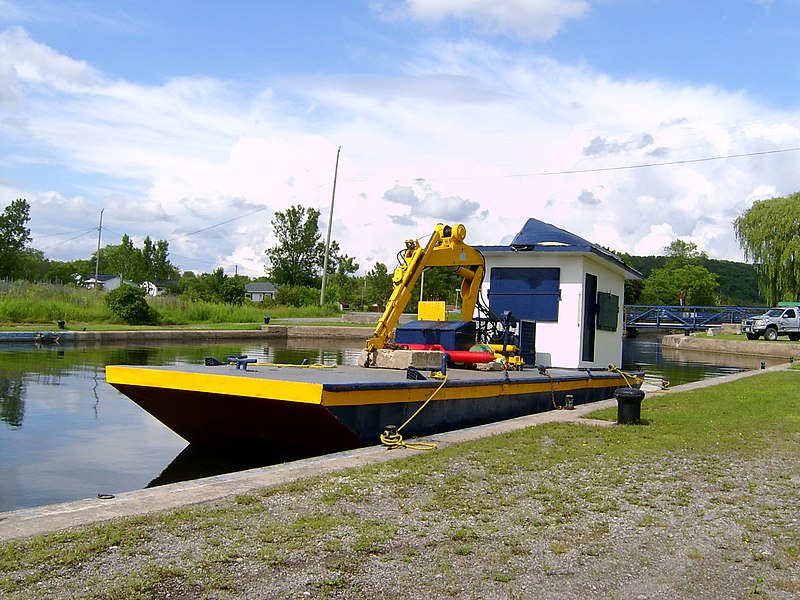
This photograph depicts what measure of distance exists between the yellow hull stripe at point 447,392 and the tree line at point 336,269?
430 inches

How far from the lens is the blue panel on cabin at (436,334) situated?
41.2ft

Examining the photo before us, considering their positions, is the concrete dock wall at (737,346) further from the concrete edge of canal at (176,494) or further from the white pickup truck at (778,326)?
the concrete edge of canal at (176,494)

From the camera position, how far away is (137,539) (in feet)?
15.4

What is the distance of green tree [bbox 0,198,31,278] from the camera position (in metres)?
61.4

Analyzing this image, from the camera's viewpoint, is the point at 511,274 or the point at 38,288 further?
the point at 38,288

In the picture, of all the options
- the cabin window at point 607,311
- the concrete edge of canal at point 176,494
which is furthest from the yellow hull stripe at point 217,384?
the cabin window at point 607,311

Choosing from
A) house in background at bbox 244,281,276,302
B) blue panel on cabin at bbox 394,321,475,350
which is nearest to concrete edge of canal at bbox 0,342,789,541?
blue panel on cabin at bbox 394,321,475,350

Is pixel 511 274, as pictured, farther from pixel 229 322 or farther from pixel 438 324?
pixel 229 322

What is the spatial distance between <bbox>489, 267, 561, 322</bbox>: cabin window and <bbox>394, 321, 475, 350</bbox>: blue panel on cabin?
7.58 ft

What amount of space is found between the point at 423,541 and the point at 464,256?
8911 millimetres

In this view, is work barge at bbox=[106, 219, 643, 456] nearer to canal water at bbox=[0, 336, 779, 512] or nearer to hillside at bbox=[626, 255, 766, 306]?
canal water at bbox=[0, 336, 779, 512]

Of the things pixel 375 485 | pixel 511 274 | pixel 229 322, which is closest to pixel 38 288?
pixel 229 322

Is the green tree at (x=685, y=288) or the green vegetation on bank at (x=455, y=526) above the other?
the green tree at (x=685, y=288)

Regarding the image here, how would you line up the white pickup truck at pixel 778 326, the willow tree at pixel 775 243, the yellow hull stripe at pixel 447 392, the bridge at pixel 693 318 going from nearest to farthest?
the yellow hull stripe at pixel 447 392, the white pickup truck at pixel 778 326, the willow tree at pixel 775 243, the bridge at pixel 693 318
